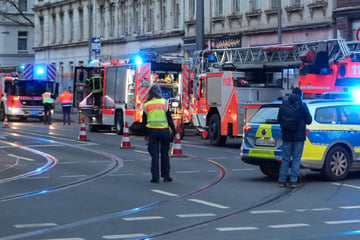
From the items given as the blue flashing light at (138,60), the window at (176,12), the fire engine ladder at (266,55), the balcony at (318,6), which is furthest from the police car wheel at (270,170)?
the window at (176,12)

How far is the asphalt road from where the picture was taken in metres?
9.49

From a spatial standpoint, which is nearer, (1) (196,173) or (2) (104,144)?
(1) (196,173)

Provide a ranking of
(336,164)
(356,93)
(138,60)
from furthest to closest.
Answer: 1. (138,60)
2. (356,93)
3. (336,164)

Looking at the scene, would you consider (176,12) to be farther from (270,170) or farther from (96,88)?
(270,170)

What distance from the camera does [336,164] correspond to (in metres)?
14.6

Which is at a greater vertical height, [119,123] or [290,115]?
[290,115]

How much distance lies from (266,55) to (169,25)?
2430 centimetres

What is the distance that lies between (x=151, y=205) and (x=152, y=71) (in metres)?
17.3

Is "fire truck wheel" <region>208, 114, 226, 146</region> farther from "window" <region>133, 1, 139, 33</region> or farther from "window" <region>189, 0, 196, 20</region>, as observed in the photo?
"window" <region>133, 1, 139, 33</region>

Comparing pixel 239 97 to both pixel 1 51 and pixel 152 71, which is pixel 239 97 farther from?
pixel 1 51

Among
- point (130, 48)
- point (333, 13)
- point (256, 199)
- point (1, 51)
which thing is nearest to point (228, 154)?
point (256, 199)

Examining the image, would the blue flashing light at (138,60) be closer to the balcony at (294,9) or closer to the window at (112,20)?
the balcony at (294,9)

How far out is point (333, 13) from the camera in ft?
112

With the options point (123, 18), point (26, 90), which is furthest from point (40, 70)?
point (123, 18)
